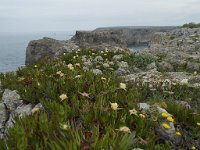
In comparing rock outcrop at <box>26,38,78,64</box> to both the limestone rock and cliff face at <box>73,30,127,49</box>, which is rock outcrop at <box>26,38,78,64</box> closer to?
cliff face at <box>73,30,127,49</box>

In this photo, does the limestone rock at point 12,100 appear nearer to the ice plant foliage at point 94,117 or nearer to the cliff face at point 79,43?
the ice plant foliage at point 94,117

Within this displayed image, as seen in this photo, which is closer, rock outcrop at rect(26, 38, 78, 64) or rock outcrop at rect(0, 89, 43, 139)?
rock outcrop at rect(0, 89, 43, 139)

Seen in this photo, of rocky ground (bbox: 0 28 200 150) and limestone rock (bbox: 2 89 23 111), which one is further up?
rocky ground (bbox: 0 28 200 150)

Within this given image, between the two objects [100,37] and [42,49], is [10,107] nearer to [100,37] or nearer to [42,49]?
[42,49]

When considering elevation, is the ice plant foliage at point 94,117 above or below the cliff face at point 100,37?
above

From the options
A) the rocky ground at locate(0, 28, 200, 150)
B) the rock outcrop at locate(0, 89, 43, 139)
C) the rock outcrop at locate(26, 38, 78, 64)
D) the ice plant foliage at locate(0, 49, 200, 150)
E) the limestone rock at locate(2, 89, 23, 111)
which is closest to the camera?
the ice plant foliage at locate(0, 49, 200, 150)

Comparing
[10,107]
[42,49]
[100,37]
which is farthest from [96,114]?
[100,37]

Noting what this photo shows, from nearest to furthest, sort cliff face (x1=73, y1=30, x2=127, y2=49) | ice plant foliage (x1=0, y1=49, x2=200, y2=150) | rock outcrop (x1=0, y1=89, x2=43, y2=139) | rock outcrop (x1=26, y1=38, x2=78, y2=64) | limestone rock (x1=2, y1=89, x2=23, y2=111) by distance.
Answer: ice plant foliage (x1=0, y1=49, x2=200, y2=150) → rock outcrop (x1=0, y1=89, x2=43, y2=139) → limestone rock (x1=2, y1=89, x2=23, y2=111) → rock outcrop (x1=26, y1=38, x2=78, y2=64) → cliff face (x1=73, y1=30, x2=127, y2=49)

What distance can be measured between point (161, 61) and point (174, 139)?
35.1 feet

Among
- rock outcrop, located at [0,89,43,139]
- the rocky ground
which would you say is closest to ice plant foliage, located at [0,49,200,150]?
the rocky ground

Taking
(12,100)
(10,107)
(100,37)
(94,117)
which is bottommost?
(100,37)

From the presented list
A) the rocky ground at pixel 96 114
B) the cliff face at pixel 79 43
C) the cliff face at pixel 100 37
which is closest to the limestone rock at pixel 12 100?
the rocky ground at pixel 96 114

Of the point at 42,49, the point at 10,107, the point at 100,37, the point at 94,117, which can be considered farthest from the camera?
the point at 100,37

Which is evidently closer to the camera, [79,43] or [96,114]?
[96,114]
